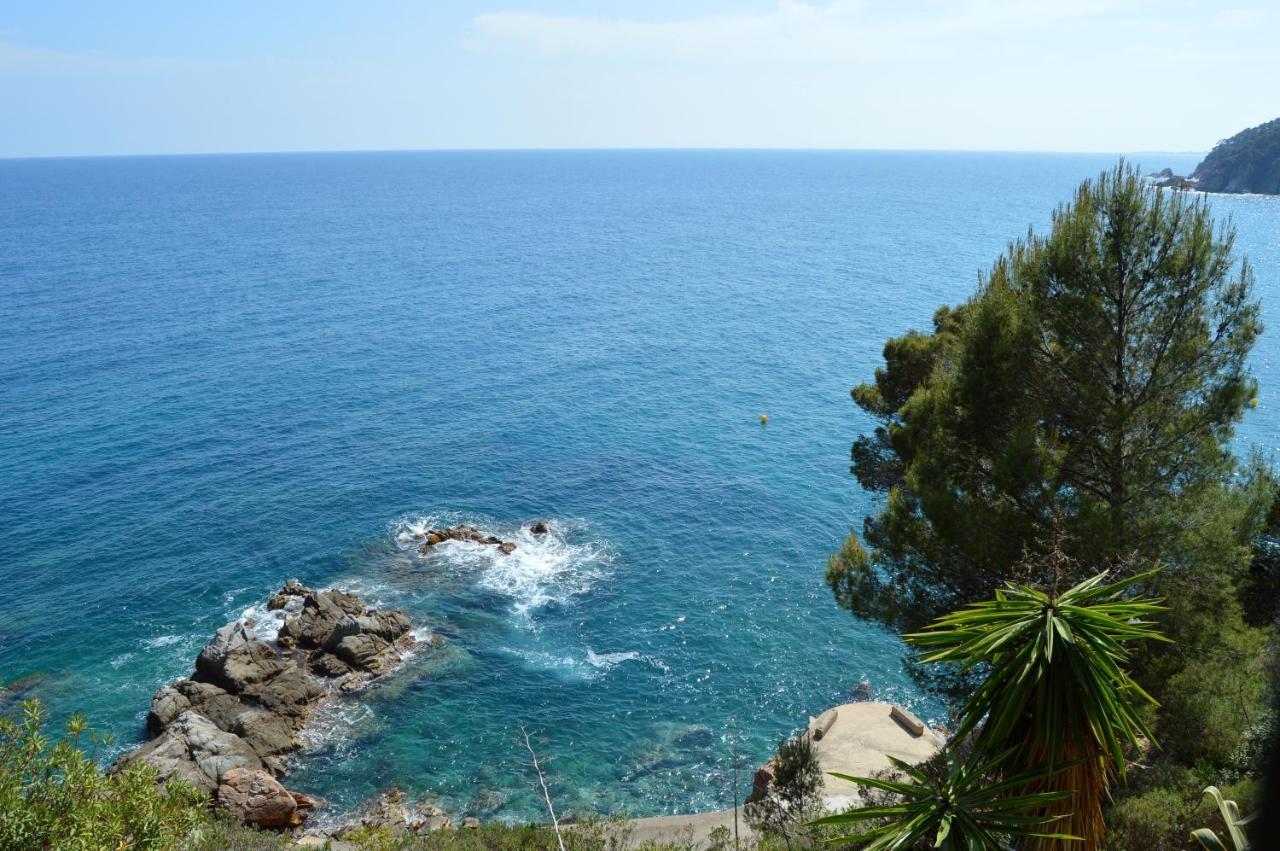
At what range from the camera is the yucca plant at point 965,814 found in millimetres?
9695

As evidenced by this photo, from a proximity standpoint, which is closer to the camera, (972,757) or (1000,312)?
(972,757)

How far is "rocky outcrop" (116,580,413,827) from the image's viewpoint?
1097 inches

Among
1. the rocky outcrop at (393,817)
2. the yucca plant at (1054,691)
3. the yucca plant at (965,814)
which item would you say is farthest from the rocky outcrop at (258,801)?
the yucca plant at (1054,691)

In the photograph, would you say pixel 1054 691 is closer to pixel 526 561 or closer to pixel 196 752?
pixel 196 752

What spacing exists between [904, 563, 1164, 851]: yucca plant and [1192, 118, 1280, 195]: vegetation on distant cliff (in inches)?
7290

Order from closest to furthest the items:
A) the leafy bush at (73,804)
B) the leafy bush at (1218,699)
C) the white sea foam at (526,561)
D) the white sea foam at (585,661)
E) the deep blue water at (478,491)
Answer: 1. the leafy bush at (73,804)
2. the leafy bush at (1218,699)
3. the deep blue water at (478,491)
4. the white sea foam at (585,661)
5. the white sea foam at (526,561)

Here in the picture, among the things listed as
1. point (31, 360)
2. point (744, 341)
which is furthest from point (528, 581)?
point (31, 360)

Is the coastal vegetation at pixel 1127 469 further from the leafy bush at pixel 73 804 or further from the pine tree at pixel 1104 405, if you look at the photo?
the leafy bush at pixel 73 804

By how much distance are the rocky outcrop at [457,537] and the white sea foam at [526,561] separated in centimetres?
21

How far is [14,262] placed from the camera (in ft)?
361

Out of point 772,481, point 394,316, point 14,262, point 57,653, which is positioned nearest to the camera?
point 57,653

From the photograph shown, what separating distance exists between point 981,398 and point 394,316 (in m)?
75.8

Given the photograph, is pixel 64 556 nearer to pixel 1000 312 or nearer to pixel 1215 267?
pixel 1000 312

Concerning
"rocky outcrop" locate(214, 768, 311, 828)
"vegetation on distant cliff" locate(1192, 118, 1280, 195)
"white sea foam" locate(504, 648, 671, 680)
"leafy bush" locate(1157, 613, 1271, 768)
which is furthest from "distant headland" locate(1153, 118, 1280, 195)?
"rocky outcrop" locate(214, 768, 311, 828)
